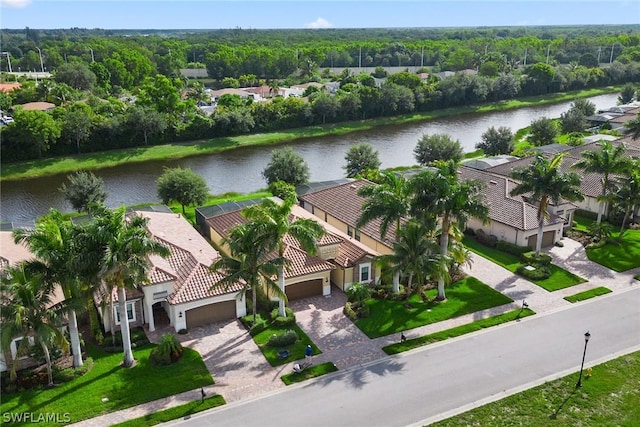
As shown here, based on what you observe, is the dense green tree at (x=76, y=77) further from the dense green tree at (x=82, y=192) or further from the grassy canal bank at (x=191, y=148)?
the dense green tree at (x=82, y=192)

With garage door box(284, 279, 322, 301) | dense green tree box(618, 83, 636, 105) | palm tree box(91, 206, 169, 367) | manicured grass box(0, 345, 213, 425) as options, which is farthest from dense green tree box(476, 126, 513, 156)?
palm tree box(91, 206, 169, 367)

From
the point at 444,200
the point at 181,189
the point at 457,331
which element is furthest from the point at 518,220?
the point at 181,189

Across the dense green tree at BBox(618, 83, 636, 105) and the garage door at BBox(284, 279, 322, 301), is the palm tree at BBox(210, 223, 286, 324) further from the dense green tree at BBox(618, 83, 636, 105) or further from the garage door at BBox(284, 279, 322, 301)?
the dense green tree at BBox(618, 83, 636, 105)

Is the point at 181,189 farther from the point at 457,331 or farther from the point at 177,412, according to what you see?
the point at 457,331

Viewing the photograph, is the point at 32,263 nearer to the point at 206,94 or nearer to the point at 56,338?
the point at 56,338

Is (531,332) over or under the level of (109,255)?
under

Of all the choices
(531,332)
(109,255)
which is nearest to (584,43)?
(531,332)

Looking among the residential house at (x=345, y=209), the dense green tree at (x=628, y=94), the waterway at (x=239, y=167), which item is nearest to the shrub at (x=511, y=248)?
the residential house at (x=345, y=209)
